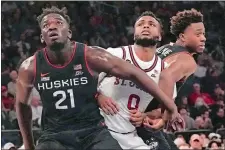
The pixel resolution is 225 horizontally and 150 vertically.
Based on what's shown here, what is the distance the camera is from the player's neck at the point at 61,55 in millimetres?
5656

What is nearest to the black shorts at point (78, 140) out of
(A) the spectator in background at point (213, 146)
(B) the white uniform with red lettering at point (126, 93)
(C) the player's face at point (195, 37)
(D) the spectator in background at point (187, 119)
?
(B) the white uniform with red lettering at point (126, 93)

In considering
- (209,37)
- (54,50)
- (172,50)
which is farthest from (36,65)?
(209,37)

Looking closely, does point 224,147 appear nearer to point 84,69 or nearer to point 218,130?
point 218,130

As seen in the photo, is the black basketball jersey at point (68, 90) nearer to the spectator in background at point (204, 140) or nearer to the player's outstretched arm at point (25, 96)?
the player's outstretched arm at point (25, 96)

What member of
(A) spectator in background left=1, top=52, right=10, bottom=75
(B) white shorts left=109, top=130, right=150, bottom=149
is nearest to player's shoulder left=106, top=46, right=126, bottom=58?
(B) white shorts left=109, top=130, right=150, bottom=149

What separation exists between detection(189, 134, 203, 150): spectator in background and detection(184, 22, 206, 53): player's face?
407 centimetres

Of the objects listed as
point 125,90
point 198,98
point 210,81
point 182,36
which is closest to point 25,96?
point 125,90

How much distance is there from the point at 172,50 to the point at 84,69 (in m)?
1.39

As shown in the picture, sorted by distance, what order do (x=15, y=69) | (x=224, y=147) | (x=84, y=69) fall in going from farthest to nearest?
(x=15, y=69) → (x=224, y=147) → (x=84, y=69)

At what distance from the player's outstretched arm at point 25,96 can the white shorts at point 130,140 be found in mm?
865

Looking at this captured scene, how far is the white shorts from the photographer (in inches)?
257

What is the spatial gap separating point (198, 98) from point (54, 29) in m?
8.40

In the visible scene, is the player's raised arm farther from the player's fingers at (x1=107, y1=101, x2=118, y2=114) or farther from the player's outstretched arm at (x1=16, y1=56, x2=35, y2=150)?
the player's outstretched arm at (x1=16, y1=56, x2=35, y2=150)

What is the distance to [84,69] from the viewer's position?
221 inches
